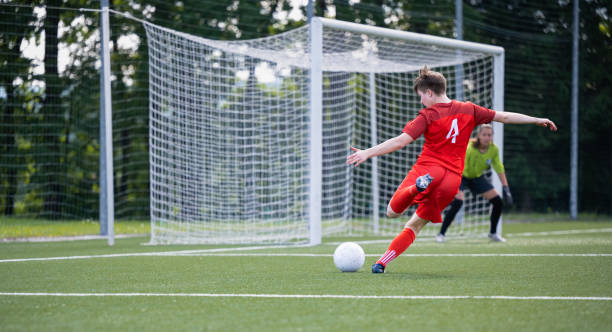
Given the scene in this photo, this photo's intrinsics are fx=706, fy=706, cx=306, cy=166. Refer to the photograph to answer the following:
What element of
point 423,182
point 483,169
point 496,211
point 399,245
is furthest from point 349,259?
point 496,211

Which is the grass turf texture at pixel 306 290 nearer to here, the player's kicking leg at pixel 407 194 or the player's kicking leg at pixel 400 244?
the player's kicking leg at pixel 400 244

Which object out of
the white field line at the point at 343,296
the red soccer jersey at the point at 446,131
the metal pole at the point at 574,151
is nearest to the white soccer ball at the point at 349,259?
the red soccer jersey at the point at 446,131

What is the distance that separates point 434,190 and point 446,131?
48 cm

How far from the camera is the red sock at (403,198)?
5555 mm

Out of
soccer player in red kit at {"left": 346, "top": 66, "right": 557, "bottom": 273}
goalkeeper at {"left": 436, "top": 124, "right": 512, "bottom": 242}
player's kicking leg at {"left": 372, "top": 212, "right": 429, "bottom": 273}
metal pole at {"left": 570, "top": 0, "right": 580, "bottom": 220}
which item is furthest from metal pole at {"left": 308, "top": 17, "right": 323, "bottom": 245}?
metal pole at {"left": 570, "top": 0, "right": 580, "bottom": 220}

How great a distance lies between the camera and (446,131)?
5668mm

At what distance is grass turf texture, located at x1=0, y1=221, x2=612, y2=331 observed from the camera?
3645mm

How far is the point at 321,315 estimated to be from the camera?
3.84 meters

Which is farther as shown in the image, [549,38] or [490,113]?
[549,38]

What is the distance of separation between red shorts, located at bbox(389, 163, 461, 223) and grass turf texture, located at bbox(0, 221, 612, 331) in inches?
22.1

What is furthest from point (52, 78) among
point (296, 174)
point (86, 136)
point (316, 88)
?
point (316, 88)

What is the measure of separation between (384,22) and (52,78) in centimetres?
902

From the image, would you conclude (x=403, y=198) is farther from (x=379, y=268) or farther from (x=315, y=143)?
(x=315, y=143)

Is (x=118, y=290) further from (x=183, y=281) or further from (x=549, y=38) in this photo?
(x=549, y=38)
